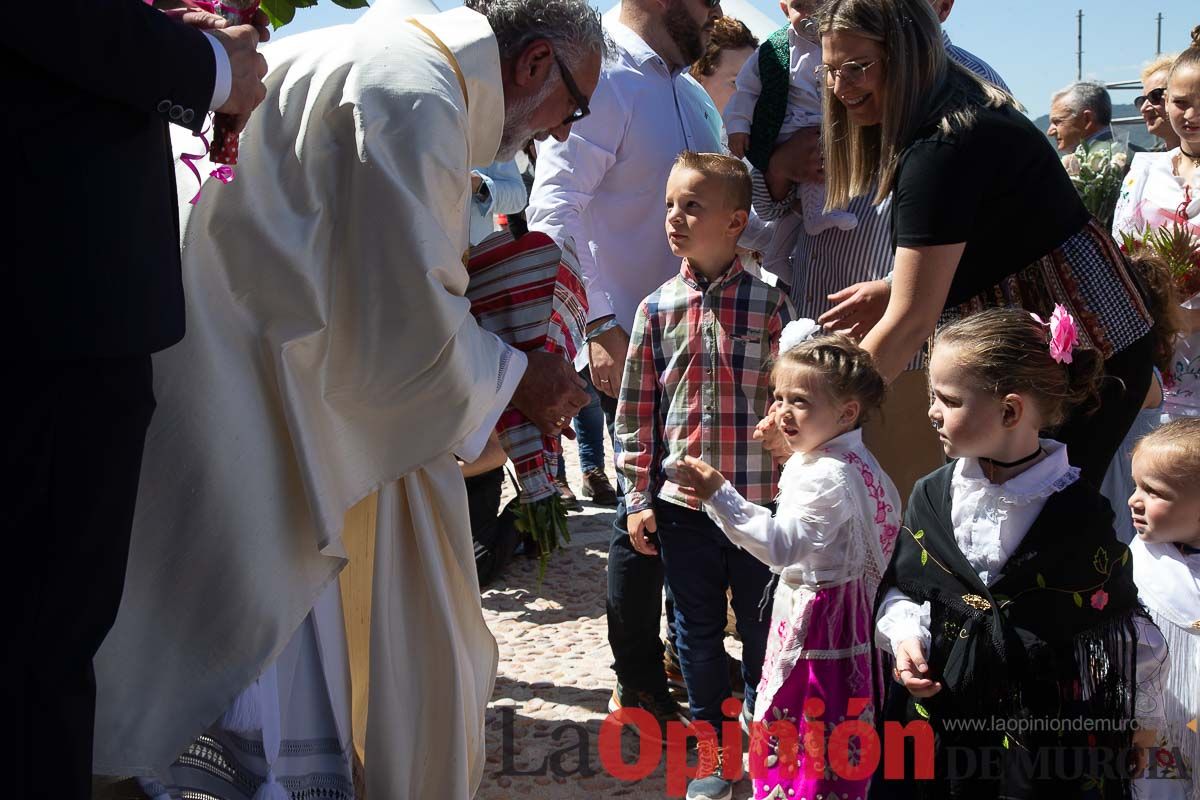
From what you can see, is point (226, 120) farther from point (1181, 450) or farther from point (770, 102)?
point (770, 102)

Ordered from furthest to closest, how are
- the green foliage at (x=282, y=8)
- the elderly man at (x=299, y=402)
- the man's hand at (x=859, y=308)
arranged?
the green foliage at (x=282, y=8)
the man's hand at (x=859, y=308)
the elderly man at (x=299, y=402)

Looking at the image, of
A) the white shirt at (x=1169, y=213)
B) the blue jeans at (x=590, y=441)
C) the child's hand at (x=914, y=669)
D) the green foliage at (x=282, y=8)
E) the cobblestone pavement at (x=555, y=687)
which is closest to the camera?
the child's hand at (x=914, y=669)

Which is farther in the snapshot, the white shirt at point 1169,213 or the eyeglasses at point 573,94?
the white shirt at point 1169,213

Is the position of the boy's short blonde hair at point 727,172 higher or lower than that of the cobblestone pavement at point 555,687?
higher

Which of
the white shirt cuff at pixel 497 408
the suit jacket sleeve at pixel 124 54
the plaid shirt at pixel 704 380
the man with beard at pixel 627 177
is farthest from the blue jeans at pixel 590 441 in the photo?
the suit jacket sleeve at pixel 124 54

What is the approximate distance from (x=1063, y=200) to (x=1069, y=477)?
0.86m

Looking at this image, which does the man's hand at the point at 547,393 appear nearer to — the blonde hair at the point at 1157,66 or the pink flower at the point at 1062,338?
the pink flower at the point at 1062,338

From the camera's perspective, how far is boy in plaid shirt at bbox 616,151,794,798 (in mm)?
3689

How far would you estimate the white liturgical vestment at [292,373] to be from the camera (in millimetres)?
2396

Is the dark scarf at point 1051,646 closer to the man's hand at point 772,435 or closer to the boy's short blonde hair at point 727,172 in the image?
the man's hand at point 772,435

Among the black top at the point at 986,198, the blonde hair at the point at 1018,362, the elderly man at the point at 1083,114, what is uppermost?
the elderly man at the point at 1083,114

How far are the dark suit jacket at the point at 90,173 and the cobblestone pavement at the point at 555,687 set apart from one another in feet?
7.17

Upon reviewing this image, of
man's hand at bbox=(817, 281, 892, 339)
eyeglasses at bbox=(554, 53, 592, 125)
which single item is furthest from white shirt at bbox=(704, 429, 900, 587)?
eyeglasses at bbox=(554, 53, 592, 125)

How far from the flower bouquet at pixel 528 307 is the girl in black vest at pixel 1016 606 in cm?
89
